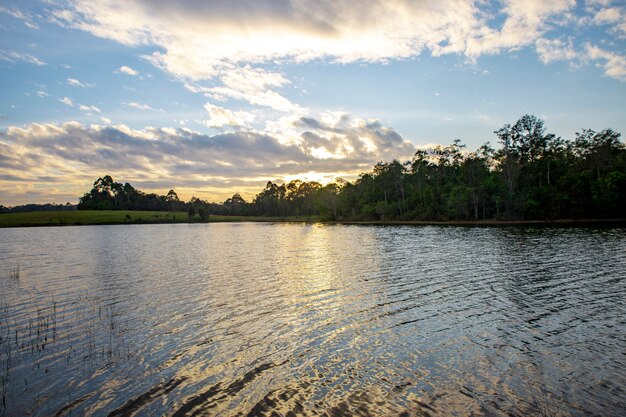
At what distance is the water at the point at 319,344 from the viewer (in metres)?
9.72

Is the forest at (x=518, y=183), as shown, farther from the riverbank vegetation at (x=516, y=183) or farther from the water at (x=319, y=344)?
the water at (x=319, y=344)

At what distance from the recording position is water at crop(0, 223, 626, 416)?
31.9 feet

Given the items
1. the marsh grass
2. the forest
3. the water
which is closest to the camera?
the water

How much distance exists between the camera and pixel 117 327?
16672 millimetres

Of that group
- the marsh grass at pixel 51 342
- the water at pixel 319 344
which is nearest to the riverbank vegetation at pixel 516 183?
the water at pixel 319 344

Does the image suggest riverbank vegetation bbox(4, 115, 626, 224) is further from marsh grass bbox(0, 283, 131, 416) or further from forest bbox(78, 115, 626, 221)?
marsh grass bbox(0, 283, 131, 416)

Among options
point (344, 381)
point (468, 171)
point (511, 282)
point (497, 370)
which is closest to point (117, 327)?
point (344, 381)

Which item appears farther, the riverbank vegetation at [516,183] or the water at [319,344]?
the riverbank vegetation at [516,183]

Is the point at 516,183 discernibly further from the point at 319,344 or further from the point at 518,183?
the point at 319,344

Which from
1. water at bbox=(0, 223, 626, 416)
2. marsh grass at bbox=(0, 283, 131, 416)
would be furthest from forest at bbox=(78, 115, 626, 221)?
marsh grass at bbox=(0, 283, 131, 416)

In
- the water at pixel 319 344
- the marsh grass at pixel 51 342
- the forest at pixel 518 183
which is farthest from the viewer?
the forest at pixel 518 183

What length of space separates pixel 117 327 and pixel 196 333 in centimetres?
413

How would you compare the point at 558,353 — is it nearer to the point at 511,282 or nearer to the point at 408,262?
the point at 511,282

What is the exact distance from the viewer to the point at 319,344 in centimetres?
1413
